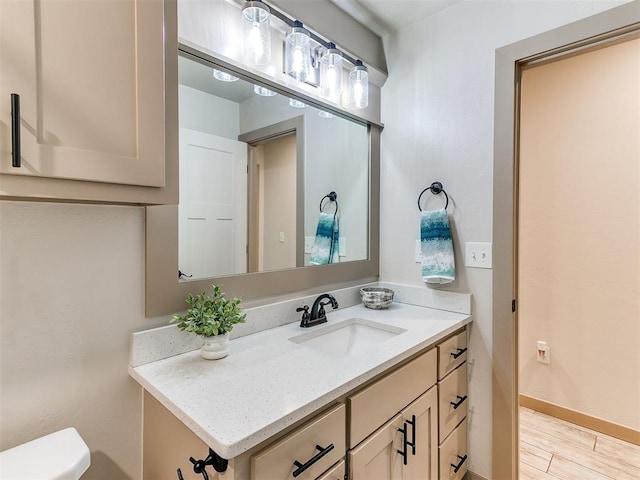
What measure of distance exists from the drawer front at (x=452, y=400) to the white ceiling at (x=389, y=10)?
1.87 metres

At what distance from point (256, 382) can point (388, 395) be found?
1.55 feet

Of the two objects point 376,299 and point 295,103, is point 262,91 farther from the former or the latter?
point 376,299

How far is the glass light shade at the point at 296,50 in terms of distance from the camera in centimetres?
150

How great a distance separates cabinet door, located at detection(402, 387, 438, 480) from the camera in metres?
1.25

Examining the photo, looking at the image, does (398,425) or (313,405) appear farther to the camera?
(398,425)

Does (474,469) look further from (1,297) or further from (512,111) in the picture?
(1,297)

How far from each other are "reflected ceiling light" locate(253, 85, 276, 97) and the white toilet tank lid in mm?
1364

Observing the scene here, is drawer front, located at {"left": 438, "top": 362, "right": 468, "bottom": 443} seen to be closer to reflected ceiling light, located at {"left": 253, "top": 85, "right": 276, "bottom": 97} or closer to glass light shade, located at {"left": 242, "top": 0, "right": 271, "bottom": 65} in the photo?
reflected ceiling light, located at {"left": 253, "top": 85, "right": 276, "bottom": 97}

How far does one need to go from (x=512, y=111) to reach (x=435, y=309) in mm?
1060

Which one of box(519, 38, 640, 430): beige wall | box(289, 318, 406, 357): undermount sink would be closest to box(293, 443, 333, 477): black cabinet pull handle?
box(289, 318, 406, 357): undermount sink

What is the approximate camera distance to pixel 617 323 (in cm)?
209

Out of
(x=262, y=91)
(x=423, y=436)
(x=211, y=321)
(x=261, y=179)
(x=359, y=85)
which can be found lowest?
(x=423, y=436)

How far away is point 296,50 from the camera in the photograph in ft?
5.01

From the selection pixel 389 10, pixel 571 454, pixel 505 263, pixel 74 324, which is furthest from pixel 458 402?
pixel 389 10
